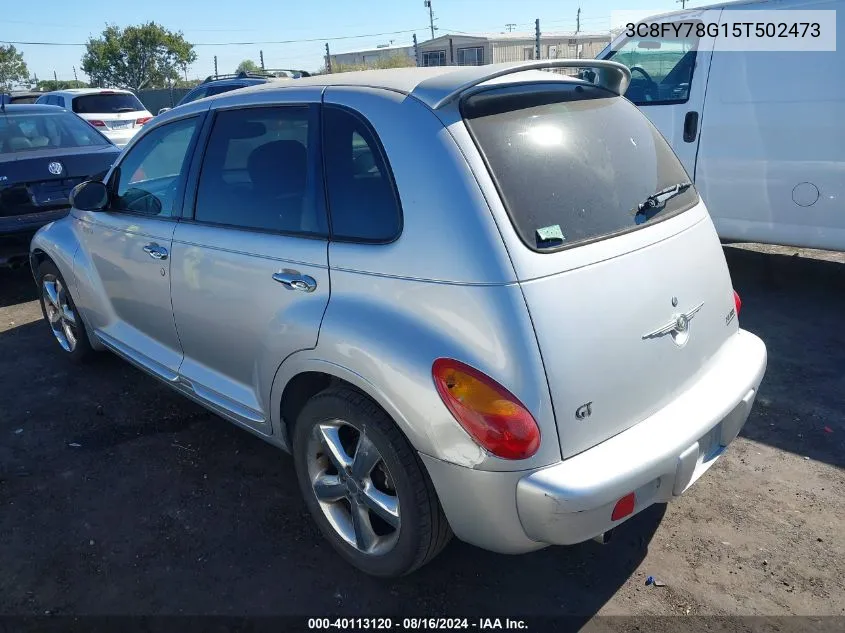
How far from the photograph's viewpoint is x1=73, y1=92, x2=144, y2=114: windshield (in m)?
14.1

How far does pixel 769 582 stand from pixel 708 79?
4.08m

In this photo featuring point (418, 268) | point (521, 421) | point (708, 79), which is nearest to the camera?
point (521, 421)

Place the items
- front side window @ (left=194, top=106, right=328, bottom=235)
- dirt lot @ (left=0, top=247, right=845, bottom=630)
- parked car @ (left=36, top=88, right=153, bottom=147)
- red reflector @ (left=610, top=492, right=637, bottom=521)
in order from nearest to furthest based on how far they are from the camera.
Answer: red reflector @ (left=610, top=492, right=637, bottom=521) < dirt lot @ (left=0, top=247, right=845, bottom=630) < front side window @ (left=194, top=106, right=328, bottom=235) < parked car @ (left=36, top=88, right=153, bottom=147)

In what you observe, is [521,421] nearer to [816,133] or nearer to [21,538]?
[21,538]

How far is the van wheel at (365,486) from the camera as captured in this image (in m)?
2.27

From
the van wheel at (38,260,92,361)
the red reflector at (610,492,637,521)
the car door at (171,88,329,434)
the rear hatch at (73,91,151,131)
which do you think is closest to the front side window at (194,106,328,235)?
the car door at (171,88,329,434)

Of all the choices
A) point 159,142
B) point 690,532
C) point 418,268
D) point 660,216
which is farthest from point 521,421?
point 159,142

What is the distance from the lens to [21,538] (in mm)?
2936

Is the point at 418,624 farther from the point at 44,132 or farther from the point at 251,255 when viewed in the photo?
the point at 44,132

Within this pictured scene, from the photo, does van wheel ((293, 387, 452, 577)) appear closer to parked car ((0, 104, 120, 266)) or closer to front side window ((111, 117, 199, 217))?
front side window ((111, 117, 199, 217))

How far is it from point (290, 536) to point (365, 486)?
0.63 meters

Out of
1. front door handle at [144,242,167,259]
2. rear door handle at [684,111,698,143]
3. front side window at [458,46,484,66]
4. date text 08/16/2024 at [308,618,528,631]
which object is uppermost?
front side window at [458,46,484,66]

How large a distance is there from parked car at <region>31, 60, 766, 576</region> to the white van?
2.66 metres

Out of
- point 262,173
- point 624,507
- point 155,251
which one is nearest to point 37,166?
point 155,251
